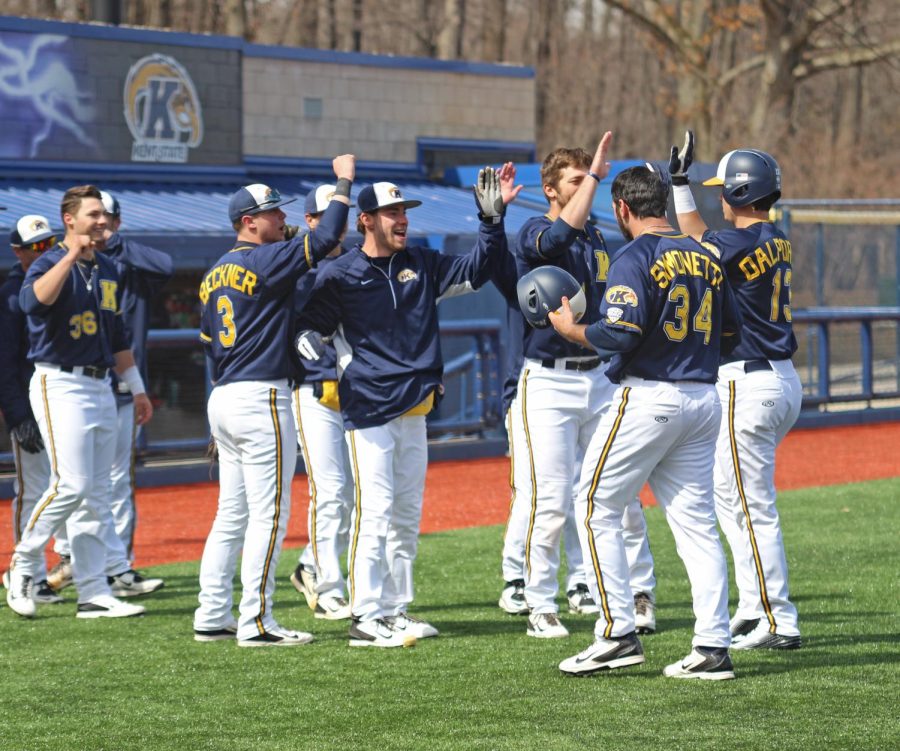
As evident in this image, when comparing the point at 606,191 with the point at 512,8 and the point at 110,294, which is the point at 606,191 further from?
the point at 512,8

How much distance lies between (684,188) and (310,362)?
2398mm

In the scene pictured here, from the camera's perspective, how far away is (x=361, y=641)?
7.15m

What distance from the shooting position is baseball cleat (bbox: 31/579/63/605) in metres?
8.62

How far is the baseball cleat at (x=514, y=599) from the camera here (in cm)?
800

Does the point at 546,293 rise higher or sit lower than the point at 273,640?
higher

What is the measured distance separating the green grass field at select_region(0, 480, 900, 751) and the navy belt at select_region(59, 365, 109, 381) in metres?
1.29

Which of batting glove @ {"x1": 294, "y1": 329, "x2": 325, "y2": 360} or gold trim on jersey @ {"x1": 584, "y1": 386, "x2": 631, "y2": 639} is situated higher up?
batting glove @ {"x1": 294, "y1": 329, "x2": 325, "y2": 360}

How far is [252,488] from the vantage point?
23.4ft

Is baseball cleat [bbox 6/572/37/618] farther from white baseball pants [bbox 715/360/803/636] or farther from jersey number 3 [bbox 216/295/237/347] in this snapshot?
Result: white baseball pants [bbox 715/360/803/636]

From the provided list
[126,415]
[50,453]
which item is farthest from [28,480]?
[50,453]

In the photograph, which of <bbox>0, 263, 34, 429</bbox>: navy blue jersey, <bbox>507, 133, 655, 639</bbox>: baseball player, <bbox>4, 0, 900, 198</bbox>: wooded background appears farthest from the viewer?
<bbox>4, 0, 900, 198</bbox>: wooded background

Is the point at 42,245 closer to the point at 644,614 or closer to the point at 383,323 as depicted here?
the point at 383,323

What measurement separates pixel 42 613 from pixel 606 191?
11.6 metres

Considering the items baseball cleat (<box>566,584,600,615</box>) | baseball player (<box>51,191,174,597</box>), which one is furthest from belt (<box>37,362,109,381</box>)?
baseball cleat (<box>566,584,600,615</box>)
